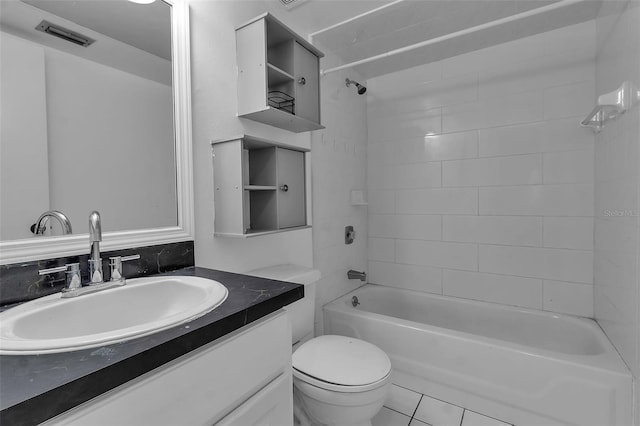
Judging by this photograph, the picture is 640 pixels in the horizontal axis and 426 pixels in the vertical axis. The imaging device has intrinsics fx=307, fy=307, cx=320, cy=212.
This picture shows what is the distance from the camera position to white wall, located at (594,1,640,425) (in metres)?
1.24

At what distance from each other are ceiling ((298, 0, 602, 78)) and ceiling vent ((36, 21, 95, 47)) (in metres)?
1.19

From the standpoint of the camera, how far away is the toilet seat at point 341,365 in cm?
122

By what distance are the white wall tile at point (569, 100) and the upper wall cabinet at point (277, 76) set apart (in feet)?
5.00

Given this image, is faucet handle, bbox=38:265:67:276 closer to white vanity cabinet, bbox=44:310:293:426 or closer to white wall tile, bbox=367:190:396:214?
white vanity cabinet, bbox=44:310:293:426

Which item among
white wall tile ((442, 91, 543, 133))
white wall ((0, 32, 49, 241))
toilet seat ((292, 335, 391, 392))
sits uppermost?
white wall tile ((442, 91, 543, 133))

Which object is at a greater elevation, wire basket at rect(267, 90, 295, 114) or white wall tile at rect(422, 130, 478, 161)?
wire basket at rect(267, 90, 295, 114)

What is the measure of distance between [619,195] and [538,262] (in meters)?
0.73

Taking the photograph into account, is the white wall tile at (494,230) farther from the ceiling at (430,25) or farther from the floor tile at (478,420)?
the ceiling at (430,25)

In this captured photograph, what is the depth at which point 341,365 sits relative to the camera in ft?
4.35

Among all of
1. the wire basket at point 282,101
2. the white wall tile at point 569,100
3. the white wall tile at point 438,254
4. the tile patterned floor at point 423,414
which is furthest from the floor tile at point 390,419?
the white wall tile at point 569,100

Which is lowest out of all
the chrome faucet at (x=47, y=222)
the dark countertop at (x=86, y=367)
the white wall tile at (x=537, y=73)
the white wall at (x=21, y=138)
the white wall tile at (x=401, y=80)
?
the dark countertop at (x=86, y=367)

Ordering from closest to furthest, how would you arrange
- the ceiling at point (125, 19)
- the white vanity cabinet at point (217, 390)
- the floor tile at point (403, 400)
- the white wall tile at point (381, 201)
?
1. the white vanity cabinet at point (217, 390)
2. the ceiling at point (125, 19)
3. the floor tile at point (403, 400)
4. the white wall tile at point (381, 201)

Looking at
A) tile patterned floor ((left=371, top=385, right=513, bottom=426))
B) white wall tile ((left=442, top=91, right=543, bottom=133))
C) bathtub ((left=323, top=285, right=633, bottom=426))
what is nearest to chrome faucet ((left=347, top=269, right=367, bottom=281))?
bathtub ((left=323, top=285, right=633, bottom=426))

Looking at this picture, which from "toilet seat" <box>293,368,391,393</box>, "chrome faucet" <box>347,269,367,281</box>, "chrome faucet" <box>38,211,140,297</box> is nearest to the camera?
"chrome faucet" <box>38,211,140,297</box>
